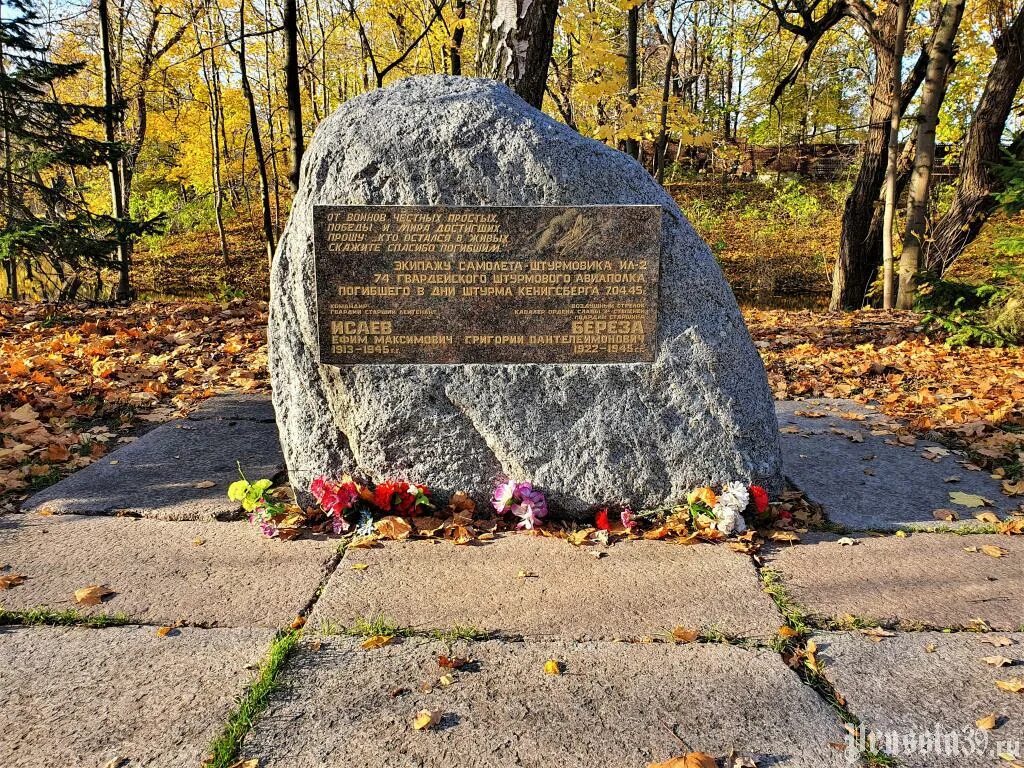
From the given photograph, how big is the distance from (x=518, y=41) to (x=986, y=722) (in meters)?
5.51

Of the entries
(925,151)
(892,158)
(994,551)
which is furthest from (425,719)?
(925,151)

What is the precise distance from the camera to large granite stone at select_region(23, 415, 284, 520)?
3426mm

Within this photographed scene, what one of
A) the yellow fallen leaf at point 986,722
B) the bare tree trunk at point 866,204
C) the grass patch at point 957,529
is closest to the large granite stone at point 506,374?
the grass patch at point 957,529

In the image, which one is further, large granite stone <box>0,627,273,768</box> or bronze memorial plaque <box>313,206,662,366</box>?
bronze memorial plaque <box>313,206,662,366</box>

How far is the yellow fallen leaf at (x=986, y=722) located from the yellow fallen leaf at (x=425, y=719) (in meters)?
1.55

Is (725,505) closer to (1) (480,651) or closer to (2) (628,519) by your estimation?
(2) (628,519)

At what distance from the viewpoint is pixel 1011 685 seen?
2074 mm

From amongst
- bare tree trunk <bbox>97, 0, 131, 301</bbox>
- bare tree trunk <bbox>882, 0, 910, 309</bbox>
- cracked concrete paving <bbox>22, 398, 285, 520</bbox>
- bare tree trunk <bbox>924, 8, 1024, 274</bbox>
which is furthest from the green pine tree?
bare tree trunk <bbox>924, 8, 1024, 274</bbox>

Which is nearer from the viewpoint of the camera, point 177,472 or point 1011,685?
point 1011,685

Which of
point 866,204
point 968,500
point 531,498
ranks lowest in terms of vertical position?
point 968,500

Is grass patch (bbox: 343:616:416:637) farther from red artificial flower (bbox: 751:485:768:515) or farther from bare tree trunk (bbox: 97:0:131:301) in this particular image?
bare tree trunk (bbox: 97:0:131:301)

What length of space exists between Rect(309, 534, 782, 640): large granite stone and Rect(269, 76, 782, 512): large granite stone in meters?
0.38

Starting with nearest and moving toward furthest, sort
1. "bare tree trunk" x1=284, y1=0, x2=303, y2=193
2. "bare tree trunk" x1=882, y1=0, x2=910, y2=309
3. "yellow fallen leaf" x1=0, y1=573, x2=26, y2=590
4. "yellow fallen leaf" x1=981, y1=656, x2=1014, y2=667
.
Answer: "yellow fallen leaf" x1=981, y1=656, x2=1014, y2=667, "yellow fallen leaf" x1=0, y1=573, x2=26, y2=590, "bare tree trunk" x1=284, y1=0, x2=303, y2=193, "bare tree trunk" x1=882, y1=0, x2=910, y2=309

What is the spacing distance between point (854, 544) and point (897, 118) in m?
8.07
